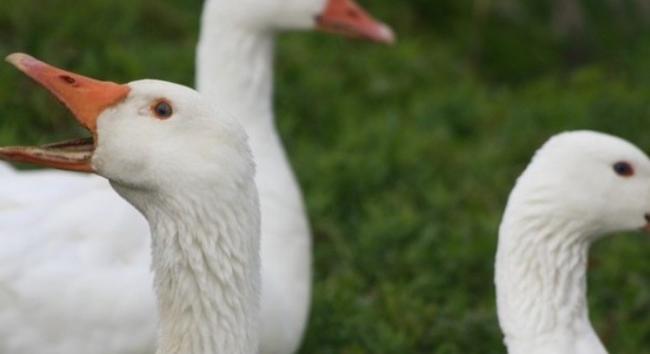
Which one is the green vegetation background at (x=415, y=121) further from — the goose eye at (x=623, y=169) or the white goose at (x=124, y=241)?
the goose eye at (x=623, y=169)

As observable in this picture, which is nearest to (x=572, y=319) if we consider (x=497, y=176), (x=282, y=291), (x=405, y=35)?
(x=282, y=291)

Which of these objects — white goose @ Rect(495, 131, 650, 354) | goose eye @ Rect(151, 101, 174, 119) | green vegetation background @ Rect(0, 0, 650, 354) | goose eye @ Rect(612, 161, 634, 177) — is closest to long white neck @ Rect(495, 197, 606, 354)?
white goose @ Rect(495, 131, 650, 354)

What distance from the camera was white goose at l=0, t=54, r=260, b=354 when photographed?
4.61 metres

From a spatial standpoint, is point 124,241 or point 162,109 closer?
point 162,109

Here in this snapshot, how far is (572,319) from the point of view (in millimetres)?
5773

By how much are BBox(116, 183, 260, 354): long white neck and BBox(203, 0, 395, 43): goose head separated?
2424mm

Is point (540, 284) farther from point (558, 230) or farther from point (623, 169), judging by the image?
point (623, 169)

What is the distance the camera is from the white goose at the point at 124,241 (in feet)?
19.1

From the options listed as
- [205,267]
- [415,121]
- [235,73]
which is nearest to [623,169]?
[205,267]

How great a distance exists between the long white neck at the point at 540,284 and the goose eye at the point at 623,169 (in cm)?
23

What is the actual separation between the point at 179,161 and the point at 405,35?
692 centimetres

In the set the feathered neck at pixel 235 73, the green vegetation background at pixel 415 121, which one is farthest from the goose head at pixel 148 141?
the green vegetation background at pixel 415 121

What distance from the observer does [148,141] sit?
4625 mm

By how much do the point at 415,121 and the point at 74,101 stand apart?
17.1 feet
